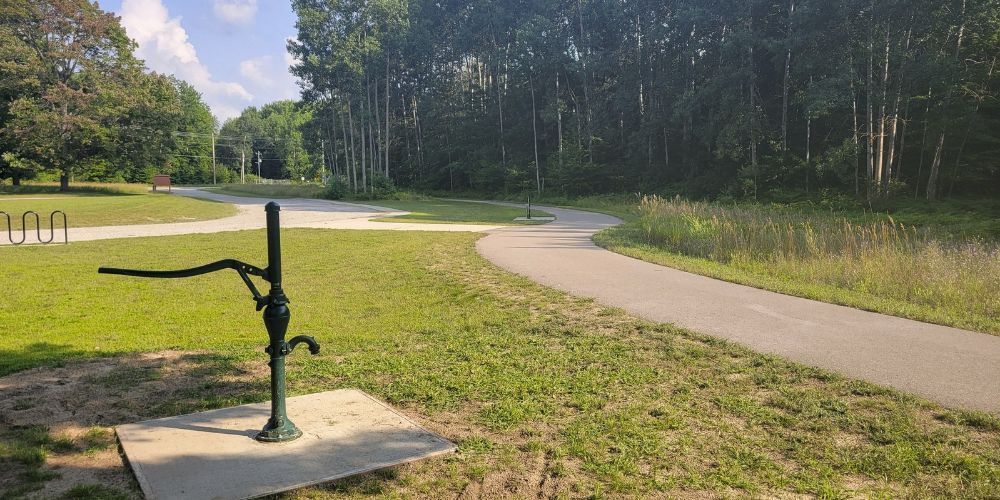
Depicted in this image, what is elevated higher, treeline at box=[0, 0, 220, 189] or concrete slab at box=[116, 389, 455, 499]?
treeline at box=[0, 0, 220, 189]

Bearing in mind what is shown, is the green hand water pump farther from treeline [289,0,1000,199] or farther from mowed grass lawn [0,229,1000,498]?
treeline [289,0,1000,199]

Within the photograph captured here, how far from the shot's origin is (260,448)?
3684mm

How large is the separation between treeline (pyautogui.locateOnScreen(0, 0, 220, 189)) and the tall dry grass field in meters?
46.3

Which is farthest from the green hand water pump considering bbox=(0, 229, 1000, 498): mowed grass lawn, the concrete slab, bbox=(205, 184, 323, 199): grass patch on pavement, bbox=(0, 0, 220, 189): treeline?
bbox=(0, 0, 220, 189): treeline

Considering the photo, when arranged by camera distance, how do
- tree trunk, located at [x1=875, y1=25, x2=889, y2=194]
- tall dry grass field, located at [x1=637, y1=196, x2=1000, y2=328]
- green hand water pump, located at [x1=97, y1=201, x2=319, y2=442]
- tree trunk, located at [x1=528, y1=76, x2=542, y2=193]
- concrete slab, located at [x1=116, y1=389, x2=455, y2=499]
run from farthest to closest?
tree trunk, located at [x1=528, y1=76, x2=542, y2=193], tree trunk, located at [x1=875, y1=25, x2=889, y2=194], tall dry grass field, located at [x1=637, y1=196, x2=1000, y2=328], green hand water pump, located at [x1=97, y1=201, x2=319, y2=442], concrete slab, located at [x1=116, y1=389, x2=455, y2=499]

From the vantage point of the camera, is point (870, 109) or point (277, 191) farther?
point (277, 191)

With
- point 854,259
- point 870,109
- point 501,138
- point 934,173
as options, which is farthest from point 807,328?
point 501,138

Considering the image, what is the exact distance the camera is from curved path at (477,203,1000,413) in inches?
190

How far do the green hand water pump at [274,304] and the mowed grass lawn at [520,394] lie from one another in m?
0.75

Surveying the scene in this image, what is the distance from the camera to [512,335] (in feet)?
21.3

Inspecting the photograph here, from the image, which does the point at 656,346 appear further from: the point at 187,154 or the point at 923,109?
the point at 187,154

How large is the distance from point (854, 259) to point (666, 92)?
3269 cm

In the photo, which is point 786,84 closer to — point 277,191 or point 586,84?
point 586,84

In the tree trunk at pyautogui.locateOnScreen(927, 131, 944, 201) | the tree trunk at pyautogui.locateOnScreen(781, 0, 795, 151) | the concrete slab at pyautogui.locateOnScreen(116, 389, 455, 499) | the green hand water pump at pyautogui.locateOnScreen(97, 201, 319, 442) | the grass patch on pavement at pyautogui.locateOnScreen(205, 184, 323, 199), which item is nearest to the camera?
the concrete slab at pyautogui.locateOnScreen(116, 389, 455, 499)
